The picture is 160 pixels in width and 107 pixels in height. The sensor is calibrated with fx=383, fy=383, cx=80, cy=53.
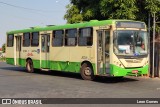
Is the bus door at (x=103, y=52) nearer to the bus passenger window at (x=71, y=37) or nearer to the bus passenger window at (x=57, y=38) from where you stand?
the bus passenger window at (x=71, y=37)

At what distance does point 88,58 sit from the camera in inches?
726

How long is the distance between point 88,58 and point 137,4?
5.01 m

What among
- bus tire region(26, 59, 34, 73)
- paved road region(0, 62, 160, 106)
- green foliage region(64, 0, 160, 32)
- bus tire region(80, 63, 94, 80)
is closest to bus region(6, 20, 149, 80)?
bus tire region(80, 63, 94, 80)

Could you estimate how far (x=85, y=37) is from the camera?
61.3 feet

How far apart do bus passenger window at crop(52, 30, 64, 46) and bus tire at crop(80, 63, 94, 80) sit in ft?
8.02

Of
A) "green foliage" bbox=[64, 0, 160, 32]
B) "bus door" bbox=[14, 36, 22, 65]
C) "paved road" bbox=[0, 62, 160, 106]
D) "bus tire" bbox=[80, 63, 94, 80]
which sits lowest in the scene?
"paved road" bbox=[0, 62, 160, 106]

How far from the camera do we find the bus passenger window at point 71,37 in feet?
64.0

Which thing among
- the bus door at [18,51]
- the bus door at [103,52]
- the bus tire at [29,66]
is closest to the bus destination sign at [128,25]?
the bus door at [103,52]

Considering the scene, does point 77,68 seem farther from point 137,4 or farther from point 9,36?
point 9,36

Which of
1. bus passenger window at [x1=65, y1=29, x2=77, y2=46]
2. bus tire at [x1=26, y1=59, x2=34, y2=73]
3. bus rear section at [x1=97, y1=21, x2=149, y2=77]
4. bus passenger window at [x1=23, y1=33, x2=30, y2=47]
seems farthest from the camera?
bus passenger window at [x1=23, y1=33, x2=30, y2=47]

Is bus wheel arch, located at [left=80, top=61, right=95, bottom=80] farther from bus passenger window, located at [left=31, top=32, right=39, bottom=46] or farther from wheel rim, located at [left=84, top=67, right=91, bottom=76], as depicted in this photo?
bus passenger window, located at [left=31, top=32, right=39, bottom=46]

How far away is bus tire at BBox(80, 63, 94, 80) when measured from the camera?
18391 millimetres

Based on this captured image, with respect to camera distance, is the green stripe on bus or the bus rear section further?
the green stripe on bus

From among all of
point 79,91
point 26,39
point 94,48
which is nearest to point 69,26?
point 94,48
